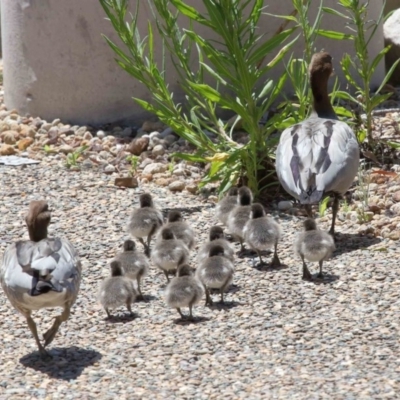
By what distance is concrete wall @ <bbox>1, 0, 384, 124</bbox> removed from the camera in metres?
11.9

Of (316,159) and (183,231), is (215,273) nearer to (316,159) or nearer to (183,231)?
(183,231)

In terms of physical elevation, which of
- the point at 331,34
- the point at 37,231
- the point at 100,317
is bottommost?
the point at 100,317

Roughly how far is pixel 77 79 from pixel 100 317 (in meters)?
5.12

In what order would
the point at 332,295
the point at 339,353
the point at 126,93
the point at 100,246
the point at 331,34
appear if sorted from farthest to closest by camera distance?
the point at 126,93
the point at 331,34
the point at 100,246
the point at 332,295
the point at 339,353

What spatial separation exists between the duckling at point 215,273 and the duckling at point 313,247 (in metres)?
0.60

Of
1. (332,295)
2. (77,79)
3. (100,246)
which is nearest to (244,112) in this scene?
(100,246)

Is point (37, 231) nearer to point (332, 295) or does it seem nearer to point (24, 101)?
point (332, 295)

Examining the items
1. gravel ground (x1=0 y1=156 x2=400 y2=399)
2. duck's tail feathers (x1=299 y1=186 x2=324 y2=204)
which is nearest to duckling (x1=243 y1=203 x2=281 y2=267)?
gravel ground (x1=0 y1=156 x2=400 y2=399)

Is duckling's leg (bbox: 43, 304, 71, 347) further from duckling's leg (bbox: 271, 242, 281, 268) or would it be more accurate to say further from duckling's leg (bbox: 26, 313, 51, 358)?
duckling's leg (bbox: 271, 242, 281, 268)

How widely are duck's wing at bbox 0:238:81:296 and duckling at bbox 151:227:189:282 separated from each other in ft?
4.28

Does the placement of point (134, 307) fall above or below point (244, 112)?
below

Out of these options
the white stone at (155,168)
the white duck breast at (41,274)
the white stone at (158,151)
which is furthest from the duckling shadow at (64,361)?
the white stone at (158,151)

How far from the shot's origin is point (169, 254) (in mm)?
8094

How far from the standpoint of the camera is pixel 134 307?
7773mm
